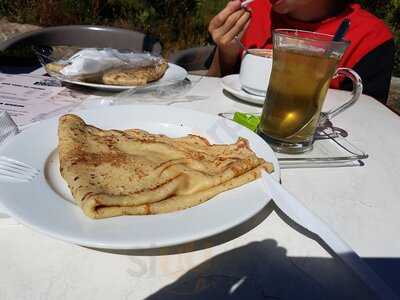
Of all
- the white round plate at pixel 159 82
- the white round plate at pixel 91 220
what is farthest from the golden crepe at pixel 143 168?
the white round plate at pixel 159 82

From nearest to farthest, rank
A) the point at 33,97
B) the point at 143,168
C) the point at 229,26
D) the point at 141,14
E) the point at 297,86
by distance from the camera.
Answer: the point at 143,168
the point at 297,86
the point at 33,97
the point at 229,26
the point at 141,14

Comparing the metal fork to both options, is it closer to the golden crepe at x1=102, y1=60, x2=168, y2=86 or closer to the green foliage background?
the golden crepe at x1=102, y1=60, x2=168, y2=86

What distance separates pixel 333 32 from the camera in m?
1.46

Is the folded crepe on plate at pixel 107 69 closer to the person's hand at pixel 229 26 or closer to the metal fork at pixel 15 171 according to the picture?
the person's hand at pixel 229 26

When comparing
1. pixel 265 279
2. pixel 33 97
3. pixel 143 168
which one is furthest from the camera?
pixel 33 97

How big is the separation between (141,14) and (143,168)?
12.6 ft

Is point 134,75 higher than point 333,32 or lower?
lower

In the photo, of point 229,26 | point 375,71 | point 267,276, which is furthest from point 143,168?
point 375,71

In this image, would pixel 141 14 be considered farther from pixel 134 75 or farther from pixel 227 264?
pixel 227 264

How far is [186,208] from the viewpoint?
0.49 m

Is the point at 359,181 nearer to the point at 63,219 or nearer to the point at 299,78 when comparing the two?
the point at 299,78

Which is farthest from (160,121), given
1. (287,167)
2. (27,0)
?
(27,0)

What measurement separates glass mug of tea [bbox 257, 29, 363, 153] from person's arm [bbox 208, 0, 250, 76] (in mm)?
521

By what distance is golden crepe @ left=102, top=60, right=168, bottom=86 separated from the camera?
3.34 feet
